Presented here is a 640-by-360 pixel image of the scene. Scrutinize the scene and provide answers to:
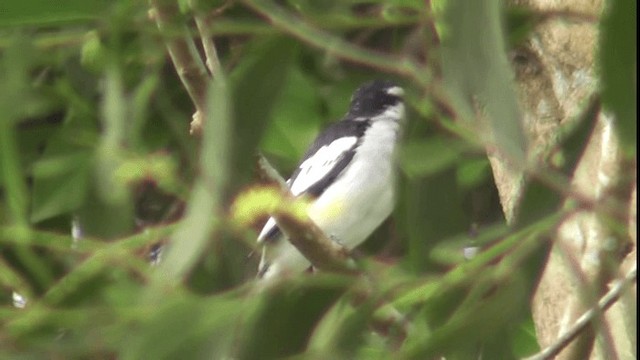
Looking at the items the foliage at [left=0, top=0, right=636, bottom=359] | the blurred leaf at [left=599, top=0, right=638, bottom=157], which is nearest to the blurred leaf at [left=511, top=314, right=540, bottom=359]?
the foliage at [left=0, top=0, right=636, bottom=359]

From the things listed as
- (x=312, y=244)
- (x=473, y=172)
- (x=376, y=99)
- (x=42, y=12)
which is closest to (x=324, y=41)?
(x=42, y=12)

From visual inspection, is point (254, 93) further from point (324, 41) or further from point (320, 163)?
point (320, 163)

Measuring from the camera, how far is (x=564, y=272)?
4.20 ft

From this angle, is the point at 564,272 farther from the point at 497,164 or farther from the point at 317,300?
the point at 317,300

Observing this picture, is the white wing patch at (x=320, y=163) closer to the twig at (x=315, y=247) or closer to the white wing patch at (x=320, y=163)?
the white wing patch at (x=320, y=163)

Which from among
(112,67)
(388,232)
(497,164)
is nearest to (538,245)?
(112,67)

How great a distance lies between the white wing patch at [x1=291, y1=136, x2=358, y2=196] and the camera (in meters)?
2.38

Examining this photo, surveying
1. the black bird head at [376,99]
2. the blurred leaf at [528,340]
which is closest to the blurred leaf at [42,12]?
the blurred leaf at [528,340]

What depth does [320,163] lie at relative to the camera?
2.50 meters

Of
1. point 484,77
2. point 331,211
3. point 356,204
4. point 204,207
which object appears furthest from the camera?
point 356,204

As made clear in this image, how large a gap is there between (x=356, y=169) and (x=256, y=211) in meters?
1.69

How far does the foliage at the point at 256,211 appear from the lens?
2.51 ft

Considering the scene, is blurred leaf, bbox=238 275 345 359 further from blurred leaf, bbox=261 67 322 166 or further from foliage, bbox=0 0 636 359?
blurred leaf, bbox=261 67 322 166

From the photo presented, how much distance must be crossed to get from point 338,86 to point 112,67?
1.08m
